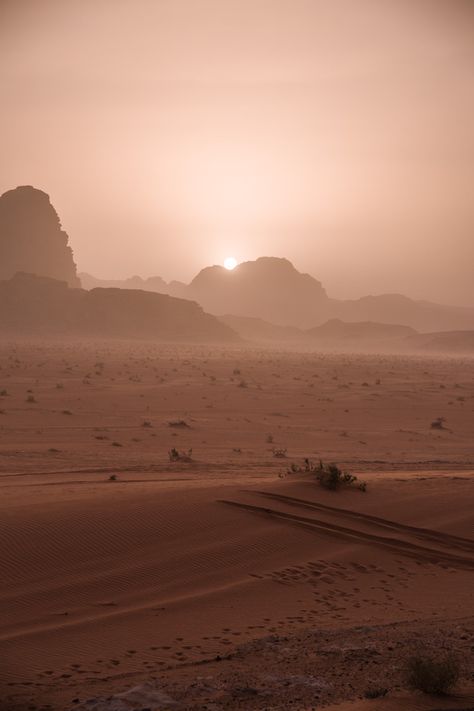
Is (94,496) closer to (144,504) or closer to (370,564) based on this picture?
(144,504)

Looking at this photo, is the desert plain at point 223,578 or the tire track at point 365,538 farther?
the tire track at point 365,538

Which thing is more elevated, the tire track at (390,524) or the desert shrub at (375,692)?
the tire track at (390,524)

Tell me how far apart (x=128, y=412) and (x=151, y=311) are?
86.0 m

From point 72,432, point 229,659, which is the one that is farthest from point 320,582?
point 72,432

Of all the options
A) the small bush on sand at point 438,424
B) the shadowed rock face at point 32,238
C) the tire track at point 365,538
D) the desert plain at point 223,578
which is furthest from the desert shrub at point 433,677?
the shadowed rock face at point 32,238

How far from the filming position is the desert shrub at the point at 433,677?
4.37m

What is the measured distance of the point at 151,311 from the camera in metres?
106

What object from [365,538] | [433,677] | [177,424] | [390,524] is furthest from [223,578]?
[177,424]

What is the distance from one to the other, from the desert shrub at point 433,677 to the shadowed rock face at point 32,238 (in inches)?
4949

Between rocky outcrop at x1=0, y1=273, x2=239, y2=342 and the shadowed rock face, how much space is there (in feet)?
75.1

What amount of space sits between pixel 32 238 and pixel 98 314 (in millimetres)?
35528

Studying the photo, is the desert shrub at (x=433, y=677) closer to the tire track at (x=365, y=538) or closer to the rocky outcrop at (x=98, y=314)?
the tire track at (x=365, y=538)

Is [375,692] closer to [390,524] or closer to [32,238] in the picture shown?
[390,524]

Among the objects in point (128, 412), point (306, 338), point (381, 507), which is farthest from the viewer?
point (306, 338)
